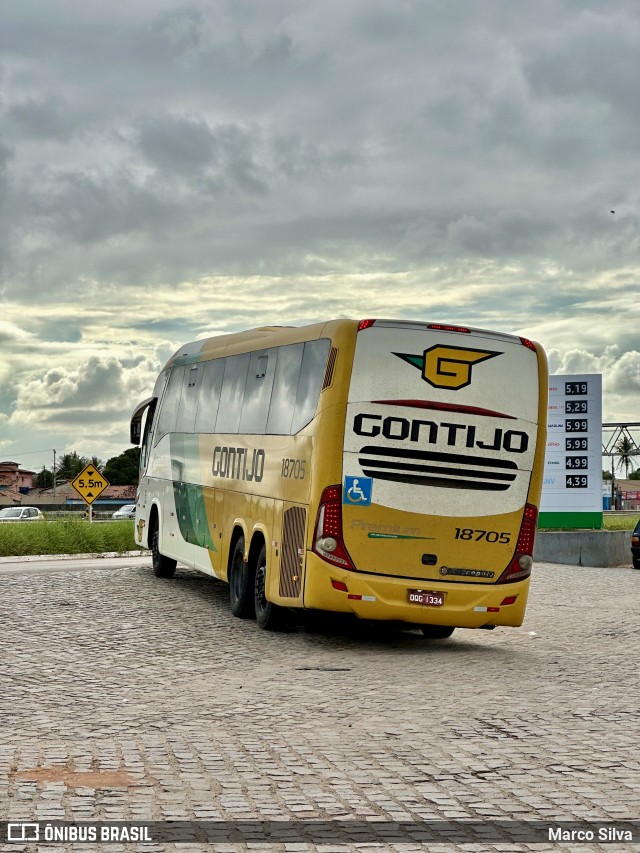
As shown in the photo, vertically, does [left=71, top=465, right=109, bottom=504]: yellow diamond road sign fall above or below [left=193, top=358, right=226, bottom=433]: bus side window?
below

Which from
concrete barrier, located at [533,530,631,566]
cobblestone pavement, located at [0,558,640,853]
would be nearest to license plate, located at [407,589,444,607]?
cobblestone pavement, located at [0,558,640,853]

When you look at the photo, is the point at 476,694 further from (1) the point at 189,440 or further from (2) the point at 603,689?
(1) the point at 189,440

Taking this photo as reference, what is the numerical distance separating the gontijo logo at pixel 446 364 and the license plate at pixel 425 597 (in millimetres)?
2207

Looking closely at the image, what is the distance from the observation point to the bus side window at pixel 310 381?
47.3 ft

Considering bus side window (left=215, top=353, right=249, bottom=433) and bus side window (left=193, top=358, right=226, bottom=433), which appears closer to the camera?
bus side window (left=215, top=353, right=249, bottom=433)

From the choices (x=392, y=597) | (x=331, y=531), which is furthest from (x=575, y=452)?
(x=331, y=531)

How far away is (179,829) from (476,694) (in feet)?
17.2

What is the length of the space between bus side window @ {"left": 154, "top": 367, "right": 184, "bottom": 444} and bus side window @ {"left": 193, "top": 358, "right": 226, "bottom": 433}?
1.58 metres

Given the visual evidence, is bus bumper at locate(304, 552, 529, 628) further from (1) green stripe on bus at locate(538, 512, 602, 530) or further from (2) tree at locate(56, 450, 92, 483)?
(2) tree at locate(56, 450, 92, 483)

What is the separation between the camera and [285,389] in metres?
15.7

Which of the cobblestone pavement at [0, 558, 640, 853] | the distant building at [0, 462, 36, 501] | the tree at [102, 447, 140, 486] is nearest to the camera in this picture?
the cobblestone pavement at [0, 558, 640, 853]

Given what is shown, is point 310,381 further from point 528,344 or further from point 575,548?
point 575,548

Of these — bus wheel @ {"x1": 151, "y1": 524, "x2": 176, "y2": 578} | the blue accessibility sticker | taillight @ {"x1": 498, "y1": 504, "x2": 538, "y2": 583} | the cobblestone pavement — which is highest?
the blue accessibility sticker

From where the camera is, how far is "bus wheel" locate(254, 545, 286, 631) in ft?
50.8
